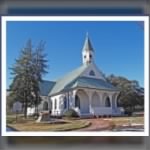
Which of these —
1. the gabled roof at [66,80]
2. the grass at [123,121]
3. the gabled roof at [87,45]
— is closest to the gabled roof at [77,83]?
the gabled roof at [66,80]

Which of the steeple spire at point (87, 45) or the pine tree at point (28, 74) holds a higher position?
the steeple spire at point (87, 45)

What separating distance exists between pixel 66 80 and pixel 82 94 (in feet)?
0.61

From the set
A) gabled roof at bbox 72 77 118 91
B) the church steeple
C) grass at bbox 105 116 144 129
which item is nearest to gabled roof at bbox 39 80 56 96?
gabled roof at bbox 72 77 118 91

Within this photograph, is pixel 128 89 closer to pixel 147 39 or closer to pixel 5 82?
pixel 147 39

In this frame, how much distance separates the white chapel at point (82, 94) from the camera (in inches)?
162

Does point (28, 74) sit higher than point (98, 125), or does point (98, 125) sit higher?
point (28, 74)

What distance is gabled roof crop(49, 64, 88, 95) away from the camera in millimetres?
4105

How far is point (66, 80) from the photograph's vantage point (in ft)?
13.5

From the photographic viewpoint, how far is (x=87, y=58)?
13.4 feet

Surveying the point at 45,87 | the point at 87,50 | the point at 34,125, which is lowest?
the point at 34,125

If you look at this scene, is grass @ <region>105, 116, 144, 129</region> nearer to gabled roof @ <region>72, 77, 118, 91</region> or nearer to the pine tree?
gabled roof @ <region>72, 77, 118, 91</region>

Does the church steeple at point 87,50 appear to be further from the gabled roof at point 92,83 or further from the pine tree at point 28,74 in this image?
the pine tree at point 28,74

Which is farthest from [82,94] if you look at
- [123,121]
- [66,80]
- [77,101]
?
[123,121]

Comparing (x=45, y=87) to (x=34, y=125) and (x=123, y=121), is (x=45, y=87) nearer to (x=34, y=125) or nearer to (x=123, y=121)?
(x=34, y=125)
